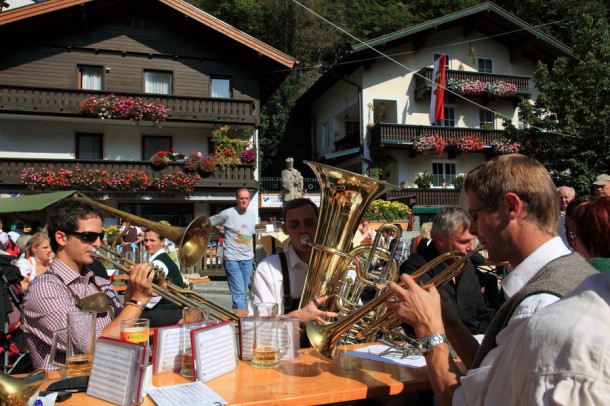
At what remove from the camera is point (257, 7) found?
30719 millimetres

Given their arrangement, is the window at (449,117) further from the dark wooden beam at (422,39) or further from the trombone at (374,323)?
the trombone at (374,323)

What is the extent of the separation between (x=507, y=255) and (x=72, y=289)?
2.24 meters

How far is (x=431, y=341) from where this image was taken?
1.67 m

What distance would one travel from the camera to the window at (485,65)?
2209cm

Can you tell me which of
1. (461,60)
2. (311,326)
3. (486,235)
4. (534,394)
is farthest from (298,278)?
(461,60)

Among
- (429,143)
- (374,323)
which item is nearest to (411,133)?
(429,143)

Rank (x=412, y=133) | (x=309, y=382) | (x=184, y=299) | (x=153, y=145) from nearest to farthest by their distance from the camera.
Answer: (x=309, y=382) < (x=184, y=299) < (x=153, y=145) < (x=412, y=133)

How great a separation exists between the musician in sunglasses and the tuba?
907 millimetres

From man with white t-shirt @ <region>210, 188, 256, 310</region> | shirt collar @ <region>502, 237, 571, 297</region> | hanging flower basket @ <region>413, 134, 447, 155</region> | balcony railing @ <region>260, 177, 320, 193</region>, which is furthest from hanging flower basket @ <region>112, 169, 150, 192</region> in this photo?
shirt collar @ <region>502, 237, 571, 297</region>

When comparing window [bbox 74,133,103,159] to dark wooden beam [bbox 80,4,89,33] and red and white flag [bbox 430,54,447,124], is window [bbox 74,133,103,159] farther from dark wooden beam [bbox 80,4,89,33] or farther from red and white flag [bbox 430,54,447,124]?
red and white flag [bbox 430,54,447,124]

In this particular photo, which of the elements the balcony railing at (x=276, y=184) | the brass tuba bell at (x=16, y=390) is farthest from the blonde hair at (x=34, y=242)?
the balcony railing at (x=276, y=184)

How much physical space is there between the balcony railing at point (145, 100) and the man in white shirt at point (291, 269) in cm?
1518

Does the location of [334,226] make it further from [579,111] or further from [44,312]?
[579,111]

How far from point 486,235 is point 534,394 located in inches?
32.0
